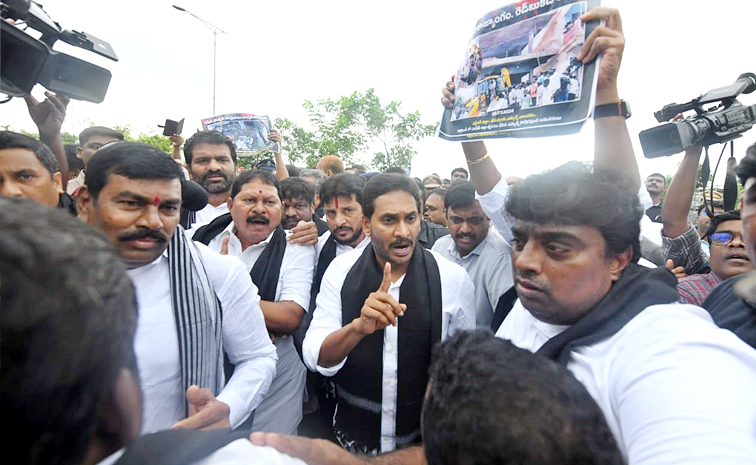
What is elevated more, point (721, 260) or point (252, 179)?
point (252, 179)

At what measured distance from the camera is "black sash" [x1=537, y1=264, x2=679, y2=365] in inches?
45.5

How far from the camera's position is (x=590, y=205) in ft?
4.43

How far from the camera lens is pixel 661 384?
89 cm

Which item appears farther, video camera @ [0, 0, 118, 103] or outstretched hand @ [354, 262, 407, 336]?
video camera @ [0, 0, 118, 103]

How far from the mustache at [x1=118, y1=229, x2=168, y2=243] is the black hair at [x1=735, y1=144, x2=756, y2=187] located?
2089 millimetres

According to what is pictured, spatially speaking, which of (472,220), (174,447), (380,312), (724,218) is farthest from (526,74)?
(724,218)

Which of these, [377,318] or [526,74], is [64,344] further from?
[526,74]

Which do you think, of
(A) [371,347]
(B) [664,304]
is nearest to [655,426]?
(B) [664,304]

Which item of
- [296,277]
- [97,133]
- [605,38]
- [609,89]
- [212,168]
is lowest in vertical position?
Result: [296,277]

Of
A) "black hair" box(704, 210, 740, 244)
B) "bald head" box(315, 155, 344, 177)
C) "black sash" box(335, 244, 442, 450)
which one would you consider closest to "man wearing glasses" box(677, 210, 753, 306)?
"black hair" box(704, 210, 740, 244)

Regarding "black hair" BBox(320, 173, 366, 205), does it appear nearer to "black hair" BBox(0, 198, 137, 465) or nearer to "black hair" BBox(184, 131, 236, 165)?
"black hair" BBox(184, 131, 236, 165)

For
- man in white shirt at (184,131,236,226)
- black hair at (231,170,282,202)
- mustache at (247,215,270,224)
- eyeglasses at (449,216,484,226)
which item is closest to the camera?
mustache at (247,215,270,224)

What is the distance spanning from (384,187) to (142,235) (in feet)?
4.41

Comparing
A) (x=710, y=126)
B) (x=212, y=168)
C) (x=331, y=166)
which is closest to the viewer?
(x=710, y=126)
